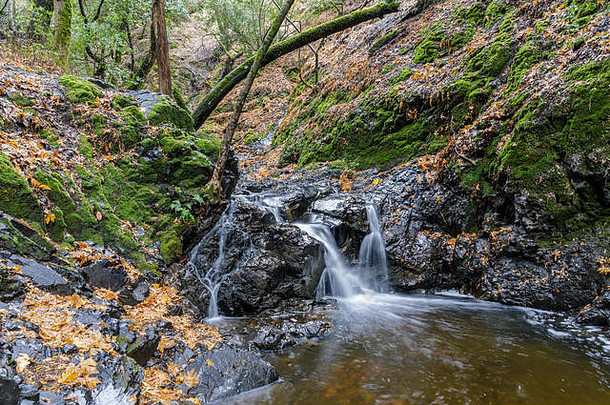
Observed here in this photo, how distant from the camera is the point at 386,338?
15.1 feet

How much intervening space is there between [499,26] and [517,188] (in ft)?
17.3

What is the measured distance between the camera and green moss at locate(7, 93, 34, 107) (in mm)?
5270

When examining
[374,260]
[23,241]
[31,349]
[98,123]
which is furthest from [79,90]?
[374,260]

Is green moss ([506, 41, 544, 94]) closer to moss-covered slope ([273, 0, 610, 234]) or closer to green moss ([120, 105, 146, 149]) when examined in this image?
moss-covered slope ([273, 0, 610, 234])

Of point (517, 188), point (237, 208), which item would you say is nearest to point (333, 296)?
point (237, 208)

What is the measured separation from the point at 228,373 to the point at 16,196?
3.34 m

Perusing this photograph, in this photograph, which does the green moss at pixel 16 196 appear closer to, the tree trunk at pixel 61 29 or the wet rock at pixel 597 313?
the tree trunk at pixel 61 29

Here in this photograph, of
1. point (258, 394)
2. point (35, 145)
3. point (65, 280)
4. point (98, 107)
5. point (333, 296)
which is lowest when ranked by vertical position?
point (258, 394)

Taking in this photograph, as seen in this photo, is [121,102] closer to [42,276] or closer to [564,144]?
[42,276]

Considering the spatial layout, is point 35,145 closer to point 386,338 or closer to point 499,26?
point 386,338

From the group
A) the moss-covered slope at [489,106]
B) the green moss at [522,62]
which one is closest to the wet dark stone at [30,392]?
the moss-covered slope at [489,106]

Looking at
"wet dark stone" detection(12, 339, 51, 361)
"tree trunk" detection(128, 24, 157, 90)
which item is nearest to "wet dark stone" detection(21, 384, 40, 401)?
"wet dark stone" detection(12, 339, 51, 361)

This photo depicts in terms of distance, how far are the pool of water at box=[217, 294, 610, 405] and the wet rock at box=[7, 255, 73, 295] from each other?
2.26 m

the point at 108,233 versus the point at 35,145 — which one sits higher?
the point at 35,145
